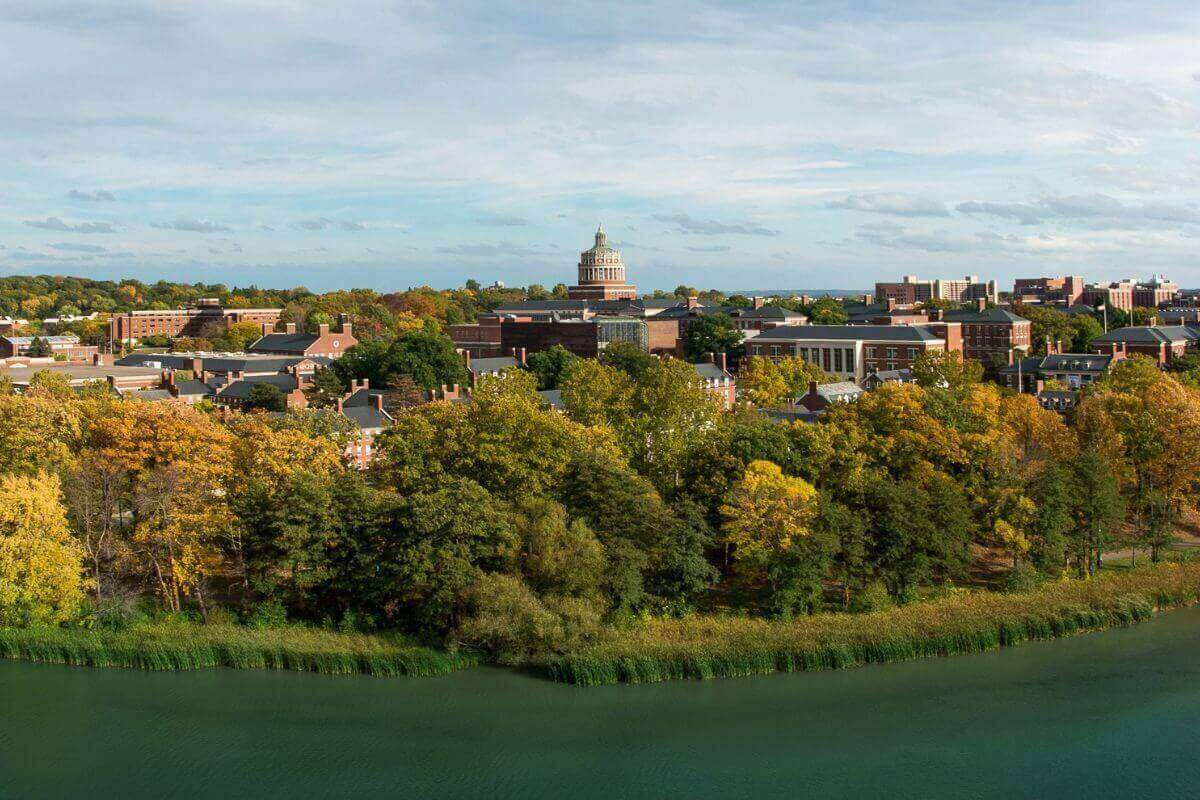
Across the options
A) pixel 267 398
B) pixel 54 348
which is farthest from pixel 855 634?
pixel 54 348

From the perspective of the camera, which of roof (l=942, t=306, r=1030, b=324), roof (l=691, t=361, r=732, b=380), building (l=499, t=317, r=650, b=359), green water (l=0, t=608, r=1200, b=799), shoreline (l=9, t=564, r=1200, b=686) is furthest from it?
roof (l=942, t=306, r=1030, b=324)

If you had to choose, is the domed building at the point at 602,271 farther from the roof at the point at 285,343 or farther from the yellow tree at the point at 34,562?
the yellow tree at the point at 34,562

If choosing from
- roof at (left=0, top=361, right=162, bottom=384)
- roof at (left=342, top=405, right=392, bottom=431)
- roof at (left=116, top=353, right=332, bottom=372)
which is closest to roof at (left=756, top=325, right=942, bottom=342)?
roof at (left=116, top=353, right=332, bottom=372)

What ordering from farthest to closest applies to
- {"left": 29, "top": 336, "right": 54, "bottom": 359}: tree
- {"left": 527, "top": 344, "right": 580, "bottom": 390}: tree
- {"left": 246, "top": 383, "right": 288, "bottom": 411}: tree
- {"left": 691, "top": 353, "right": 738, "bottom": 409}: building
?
{"left": 29, "top": 336, "right": 54, "bottom": 359}: tree < {"left": 527, "top": 344, "right": 580, "bottom": 390}: tree < {"left": 691, "top": 353, "right": 738, "bottom": 409}: building < {"left": 246, "top": 383, "right": 288, "bottom": 411}: tree

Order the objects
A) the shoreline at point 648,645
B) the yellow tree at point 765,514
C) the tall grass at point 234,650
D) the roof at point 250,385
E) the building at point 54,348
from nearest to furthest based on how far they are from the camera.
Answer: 1. the shoreline at point 648,645
2. the tall grass at point 234,650
3. the yellow tree at point 765,514
4. the roof at point 250,385
5. the building at point 54,348

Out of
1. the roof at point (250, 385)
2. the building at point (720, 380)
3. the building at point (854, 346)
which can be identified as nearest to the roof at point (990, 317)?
the building at point (854, 346)

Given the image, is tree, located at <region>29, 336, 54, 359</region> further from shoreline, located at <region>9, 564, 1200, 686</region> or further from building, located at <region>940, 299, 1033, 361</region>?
shoreline, located at <region>9, 564, 1200, 686</region>

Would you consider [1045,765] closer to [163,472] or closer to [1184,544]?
[1184,544]
